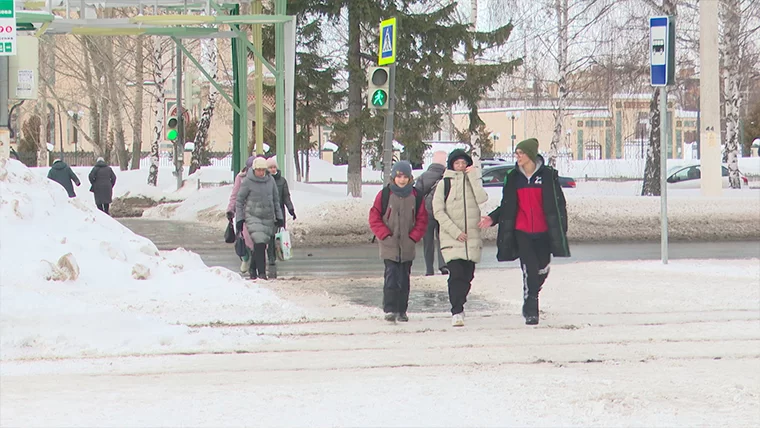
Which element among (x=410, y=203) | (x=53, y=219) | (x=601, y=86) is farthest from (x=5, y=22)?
(x=601, y=86)

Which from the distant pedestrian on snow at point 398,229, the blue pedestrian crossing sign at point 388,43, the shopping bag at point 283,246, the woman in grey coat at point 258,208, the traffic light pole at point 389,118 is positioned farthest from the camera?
the traffic light pole at point 389,118

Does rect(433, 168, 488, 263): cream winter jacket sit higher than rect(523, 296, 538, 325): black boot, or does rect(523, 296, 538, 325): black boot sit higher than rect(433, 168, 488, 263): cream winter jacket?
rect(433, 168, 488, 263): cream winter jacket

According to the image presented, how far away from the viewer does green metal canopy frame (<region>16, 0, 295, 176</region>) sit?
77.1 ft

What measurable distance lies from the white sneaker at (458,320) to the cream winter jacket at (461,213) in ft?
1.71

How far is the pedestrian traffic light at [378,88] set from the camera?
57.2 ft

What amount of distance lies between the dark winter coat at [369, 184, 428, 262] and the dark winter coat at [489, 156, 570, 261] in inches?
30.8

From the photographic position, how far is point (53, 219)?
12.6 meters

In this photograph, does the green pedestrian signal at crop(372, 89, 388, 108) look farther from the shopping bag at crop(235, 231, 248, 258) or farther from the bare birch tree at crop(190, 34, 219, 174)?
the bare birch tree at crop(190, 34, 219, 174)

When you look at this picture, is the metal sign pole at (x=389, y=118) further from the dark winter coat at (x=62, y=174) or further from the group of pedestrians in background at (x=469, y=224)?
the dark winter coat at (x=62, y=174)

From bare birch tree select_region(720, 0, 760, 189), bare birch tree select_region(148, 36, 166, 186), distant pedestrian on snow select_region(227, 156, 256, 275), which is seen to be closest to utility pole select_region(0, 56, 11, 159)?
distant pedestrian on snow select_region(227, 156, 256, 275)

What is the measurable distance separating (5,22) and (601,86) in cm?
2234

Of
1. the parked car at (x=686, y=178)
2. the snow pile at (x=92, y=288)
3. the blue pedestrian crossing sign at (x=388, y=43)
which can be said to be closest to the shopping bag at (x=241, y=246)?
the snow pile at (x=92, y=288)

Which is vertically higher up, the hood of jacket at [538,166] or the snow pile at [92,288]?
the hood of jacket at [538,166]

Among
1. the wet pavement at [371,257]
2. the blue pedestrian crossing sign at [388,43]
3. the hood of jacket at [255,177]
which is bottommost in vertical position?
the wet pavement at [371,257]
